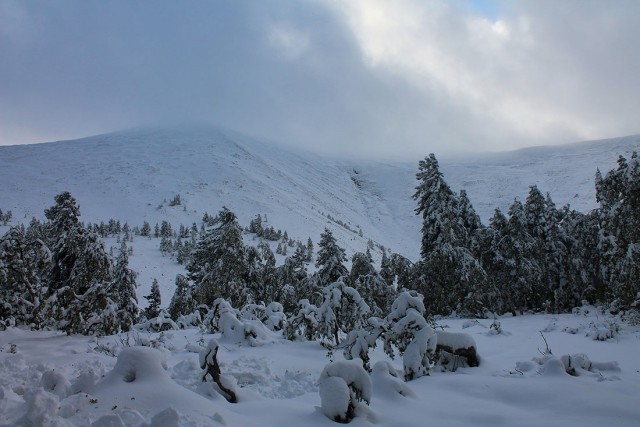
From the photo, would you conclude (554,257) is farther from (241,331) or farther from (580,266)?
(241,331)

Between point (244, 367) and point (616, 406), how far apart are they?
19.8ft

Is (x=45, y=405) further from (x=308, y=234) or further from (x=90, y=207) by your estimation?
(x=90, y=207)

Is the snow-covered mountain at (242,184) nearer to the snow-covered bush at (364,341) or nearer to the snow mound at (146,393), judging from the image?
the snow-covered bush at (364,341)

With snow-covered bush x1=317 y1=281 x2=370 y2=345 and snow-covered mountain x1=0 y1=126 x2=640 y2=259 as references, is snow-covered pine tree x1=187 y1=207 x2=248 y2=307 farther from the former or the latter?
snow-covered mountain x1=0 y1=126 x2=640 y2=259

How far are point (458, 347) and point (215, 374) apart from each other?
4.81m

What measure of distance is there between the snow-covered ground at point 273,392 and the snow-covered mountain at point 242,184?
6692cm

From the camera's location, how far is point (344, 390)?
497cm

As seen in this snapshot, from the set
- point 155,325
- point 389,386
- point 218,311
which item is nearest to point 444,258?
point 218,311

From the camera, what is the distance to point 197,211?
9038 cm

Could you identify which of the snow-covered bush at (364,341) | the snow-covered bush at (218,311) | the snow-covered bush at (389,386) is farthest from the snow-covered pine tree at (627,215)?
the snow-covered bush at (218,311)

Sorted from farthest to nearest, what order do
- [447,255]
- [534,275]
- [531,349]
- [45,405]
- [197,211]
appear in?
[197,211]
[534,275]
[447,255]
[531,349]
[45,405]

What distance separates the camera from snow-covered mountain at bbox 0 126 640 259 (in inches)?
3578

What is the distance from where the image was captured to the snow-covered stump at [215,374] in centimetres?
579

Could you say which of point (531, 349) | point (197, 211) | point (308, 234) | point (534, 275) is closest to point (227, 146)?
point (197, 211)
